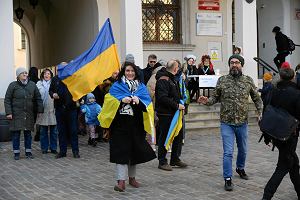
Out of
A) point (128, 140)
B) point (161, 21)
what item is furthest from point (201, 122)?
point (128, 140)

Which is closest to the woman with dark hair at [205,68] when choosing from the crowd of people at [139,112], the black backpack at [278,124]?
the crowd of people at [139,112]

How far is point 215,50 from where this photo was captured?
667 inches

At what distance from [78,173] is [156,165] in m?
1.39

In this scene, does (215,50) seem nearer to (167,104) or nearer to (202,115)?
(202,115)

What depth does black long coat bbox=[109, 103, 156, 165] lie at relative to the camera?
6887 mm

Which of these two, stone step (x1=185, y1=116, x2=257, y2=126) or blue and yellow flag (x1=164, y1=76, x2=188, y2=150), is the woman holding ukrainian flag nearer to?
blue and yellow flag (x1=164, y1=76, x2=188, y2=150)

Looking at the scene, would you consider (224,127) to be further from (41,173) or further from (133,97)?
(41,173)

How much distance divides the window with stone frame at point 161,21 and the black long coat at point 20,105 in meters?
7.16

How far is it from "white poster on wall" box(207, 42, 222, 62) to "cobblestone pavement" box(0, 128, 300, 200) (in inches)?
267

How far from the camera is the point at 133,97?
22.6 feet

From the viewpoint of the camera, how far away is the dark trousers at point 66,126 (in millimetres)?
9672

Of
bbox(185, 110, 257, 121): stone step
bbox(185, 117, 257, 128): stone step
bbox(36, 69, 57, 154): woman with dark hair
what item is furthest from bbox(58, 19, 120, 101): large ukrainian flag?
bbox(185, 110, 257, 121): stone step

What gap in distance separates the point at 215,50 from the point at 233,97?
1000 centimetres

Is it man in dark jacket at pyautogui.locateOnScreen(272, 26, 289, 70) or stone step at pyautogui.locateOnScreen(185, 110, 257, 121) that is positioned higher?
man in dark jacket at pyautogui.locateOnScreen(272, 26, 289, 70)
